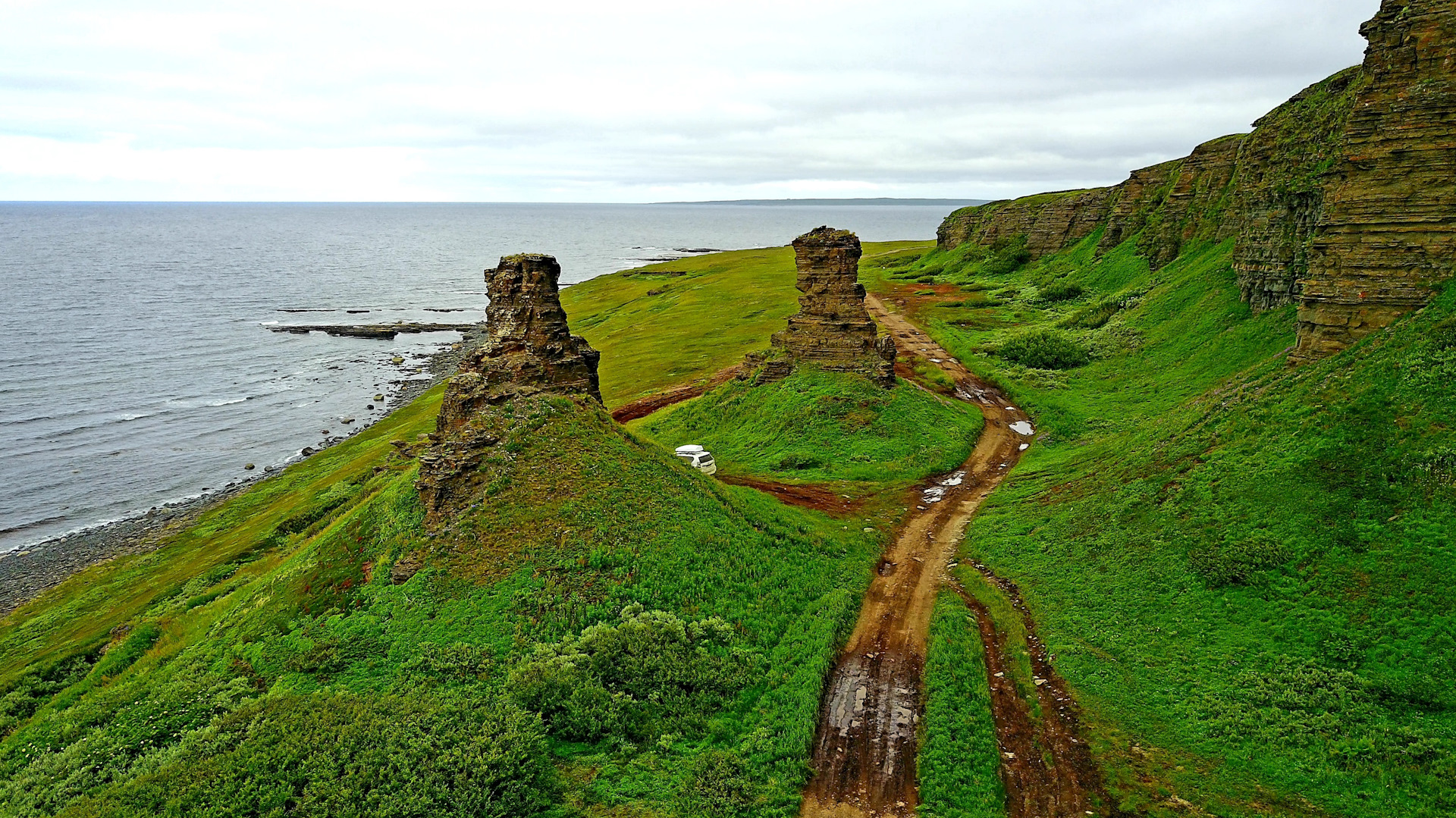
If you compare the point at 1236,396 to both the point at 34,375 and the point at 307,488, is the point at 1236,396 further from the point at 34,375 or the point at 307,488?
the point at 34,375

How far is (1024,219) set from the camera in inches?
4621

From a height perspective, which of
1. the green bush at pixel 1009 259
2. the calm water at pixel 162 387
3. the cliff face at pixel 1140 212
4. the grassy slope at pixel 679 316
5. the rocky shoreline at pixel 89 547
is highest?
the cliff face at pixel 1140 212

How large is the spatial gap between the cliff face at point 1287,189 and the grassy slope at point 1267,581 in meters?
12.2

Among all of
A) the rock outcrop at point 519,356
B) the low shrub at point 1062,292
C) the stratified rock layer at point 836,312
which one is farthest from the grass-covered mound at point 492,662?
the low shrub at point 1062,292

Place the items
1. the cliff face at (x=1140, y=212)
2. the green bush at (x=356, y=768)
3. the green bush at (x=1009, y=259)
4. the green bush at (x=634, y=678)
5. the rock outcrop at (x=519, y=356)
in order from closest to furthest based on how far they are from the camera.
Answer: the green bush at (x=356, y=768) < the green bush at (x=634, y=678) < the rock outcrop at (x=519, y=356) < the cliff face at (x=1140, y=212) < the green bush at (x=1009, y=259)

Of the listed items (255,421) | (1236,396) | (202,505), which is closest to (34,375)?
(255,421)

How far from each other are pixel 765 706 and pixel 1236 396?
2493 centimetres

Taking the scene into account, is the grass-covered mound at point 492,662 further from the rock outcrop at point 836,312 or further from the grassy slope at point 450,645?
the rock outcrop at point 836,312

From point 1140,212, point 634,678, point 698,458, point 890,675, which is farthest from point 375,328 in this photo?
point 890,675

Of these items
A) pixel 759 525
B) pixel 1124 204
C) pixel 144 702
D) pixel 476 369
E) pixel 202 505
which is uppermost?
pixel 1124 204

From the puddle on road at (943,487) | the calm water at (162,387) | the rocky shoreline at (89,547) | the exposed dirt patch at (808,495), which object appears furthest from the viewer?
the calm water at (162,387)

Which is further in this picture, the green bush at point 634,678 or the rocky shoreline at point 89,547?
the rocky shoreline at point 89,547

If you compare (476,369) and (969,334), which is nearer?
(476,369)

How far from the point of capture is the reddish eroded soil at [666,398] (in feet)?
193
